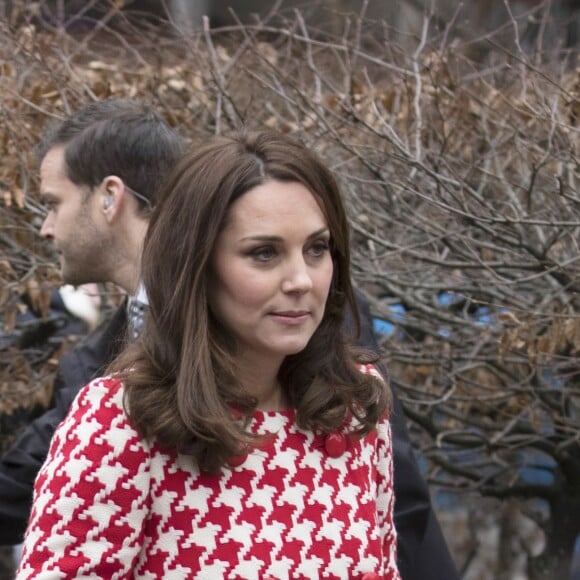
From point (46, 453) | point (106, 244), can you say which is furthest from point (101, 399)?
point (106, 244)

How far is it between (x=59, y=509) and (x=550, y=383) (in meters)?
2.95

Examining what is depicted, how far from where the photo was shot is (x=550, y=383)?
4.91m

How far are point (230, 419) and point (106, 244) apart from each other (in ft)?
3.78

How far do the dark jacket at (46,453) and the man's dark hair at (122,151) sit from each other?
0.40 meters

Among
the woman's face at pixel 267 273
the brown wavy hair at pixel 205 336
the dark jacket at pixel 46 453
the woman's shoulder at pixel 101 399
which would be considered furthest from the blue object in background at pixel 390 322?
the woman's shoulder at pixel 101 399

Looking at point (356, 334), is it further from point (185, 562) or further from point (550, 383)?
point (550, 383)

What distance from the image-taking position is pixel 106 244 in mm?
3445

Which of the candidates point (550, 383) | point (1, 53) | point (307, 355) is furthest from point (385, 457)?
point (1, 53)

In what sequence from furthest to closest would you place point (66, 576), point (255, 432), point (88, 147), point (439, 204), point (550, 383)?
point (550, 383) < point (439, 204) < point (88, 147) < point (255, 432) < point (66, 576)

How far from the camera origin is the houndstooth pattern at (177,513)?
227cm

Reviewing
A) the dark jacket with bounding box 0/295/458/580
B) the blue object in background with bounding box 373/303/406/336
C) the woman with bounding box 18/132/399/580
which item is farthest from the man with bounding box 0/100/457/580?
the blue object in background with bounding box 373/303/406/336

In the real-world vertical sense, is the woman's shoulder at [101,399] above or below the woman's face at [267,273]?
below

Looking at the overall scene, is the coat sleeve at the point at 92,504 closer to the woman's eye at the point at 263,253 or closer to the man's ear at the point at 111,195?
the woman's eye at the point at 263,253

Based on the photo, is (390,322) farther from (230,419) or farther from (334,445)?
(230,419)
